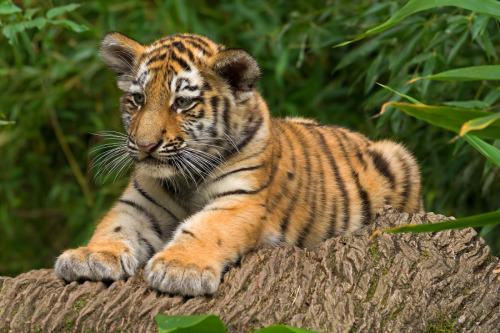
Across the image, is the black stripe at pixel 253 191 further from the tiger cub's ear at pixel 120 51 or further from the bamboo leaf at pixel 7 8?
the bamboo leaf at pixel 7 8

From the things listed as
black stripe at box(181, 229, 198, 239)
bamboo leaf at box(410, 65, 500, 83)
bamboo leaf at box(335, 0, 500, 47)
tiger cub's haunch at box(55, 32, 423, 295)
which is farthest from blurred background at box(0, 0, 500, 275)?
bamboo leaf at box(410, 65, 500, 83)

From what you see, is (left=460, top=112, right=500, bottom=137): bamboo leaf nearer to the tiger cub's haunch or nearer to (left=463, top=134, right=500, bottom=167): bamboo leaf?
(left=463, top=134, right=500, bottom=167): bamboo leaf

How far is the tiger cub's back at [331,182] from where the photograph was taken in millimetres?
3105

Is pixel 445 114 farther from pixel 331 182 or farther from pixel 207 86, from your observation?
pixel 331 182

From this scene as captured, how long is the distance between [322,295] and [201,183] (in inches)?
31.6

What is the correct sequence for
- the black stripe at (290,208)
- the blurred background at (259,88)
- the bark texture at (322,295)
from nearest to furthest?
the bark texture at (322,295)
the black stripe at (290,208)
the blurred background at (259,88)

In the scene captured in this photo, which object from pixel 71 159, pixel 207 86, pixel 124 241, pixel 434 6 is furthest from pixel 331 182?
pixel 71 159

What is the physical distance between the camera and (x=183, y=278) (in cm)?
239

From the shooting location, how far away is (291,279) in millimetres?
2455

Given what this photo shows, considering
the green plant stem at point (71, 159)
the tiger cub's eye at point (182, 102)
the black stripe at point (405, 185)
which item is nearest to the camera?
the tiger cub's eye at point (182, 102)

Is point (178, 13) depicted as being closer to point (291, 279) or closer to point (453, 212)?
point (453, 212)

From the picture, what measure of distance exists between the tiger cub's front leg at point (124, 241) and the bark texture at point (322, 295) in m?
0.06

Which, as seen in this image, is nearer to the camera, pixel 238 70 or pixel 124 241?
pixel 124 241

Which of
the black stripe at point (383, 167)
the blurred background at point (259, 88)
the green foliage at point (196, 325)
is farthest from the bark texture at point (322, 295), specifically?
the blurred background at point (259, 88)
